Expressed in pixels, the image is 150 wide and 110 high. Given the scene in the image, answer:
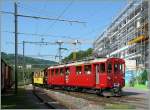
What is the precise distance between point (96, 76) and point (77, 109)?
1132 centimetres

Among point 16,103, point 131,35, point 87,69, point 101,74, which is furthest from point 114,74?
point 131,35

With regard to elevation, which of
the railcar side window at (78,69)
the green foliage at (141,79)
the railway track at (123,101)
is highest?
the railcar side window at (78,69)

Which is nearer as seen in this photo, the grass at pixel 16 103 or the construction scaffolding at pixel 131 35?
the grass at pixel 16 103

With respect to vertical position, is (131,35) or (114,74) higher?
(131,35)

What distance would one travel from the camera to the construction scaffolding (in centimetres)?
6944

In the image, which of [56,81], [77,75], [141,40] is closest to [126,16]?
[141,40]

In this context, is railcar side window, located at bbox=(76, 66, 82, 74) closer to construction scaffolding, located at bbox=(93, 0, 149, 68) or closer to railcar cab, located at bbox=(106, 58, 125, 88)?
railcar cab, located at bbox=(106, 58, 125, 88)

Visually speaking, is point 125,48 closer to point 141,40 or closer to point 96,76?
point 141,40

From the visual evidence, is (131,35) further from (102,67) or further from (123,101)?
(123,101)

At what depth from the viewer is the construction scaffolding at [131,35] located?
2734 inches

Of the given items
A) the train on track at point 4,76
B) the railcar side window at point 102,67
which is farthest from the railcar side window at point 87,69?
the train on track at point 4,76

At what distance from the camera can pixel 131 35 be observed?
262 feet

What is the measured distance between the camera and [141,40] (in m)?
69.6

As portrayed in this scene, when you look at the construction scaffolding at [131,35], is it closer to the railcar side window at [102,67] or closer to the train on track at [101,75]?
the train on track at [101,75]
